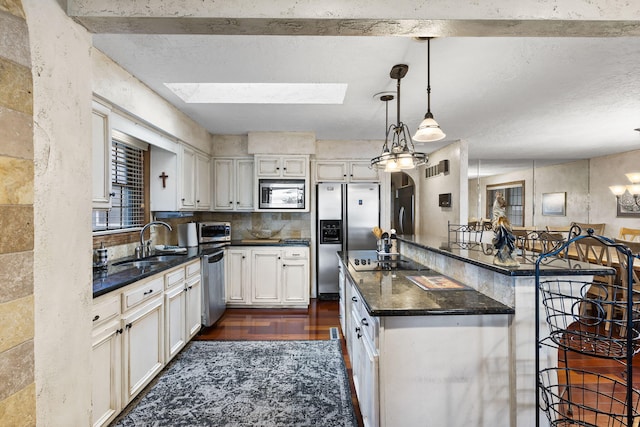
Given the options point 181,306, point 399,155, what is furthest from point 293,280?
point 399,155

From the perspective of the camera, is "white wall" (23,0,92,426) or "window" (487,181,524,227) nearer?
"white wall" (23,0,92,426)

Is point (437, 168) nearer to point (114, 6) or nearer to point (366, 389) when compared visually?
point (366, 389)

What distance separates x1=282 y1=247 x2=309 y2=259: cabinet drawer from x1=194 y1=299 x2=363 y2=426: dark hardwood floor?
0.71 meters

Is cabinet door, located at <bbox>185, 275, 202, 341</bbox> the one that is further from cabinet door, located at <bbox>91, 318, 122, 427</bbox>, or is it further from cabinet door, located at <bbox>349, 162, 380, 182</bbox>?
cabinet door, located at <bbox>349, 162, 380, 182</bbox>

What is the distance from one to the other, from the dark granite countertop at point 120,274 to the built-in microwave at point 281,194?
1743 millimetres

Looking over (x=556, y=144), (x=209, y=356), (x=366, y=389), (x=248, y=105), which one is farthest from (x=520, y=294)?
(x=556, y=144)

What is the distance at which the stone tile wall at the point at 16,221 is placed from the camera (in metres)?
1.04


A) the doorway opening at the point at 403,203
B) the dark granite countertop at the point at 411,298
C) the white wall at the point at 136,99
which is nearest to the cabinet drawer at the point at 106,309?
the white wall at the point at 136,99

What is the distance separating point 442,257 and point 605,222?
6.00m

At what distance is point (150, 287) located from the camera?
2307 millimetres

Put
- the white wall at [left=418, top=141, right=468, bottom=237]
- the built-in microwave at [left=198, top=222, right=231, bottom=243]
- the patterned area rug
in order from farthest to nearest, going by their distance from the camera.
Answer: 1. the white wall at [left=418, top=141, right=468, bottom=237]
2. the built-in microwave at [left=198, top=222, right=231, bottom=243]
3. the patterned area rug

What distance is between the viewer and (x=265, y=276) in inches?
168

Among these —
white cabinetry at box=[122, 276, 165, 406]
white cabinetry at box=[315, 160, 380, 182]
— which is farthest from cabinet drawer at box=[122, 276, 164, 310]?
white cabinetry at box=[315, 160, 380, 182]

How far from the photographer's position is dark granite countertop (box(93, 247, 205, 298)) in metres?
1.84
